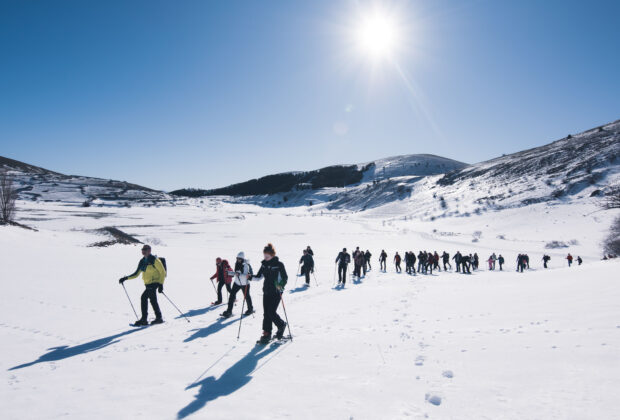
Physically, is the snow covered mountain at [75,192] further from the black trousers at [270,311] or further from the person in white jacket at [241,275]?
the black trousers at [270,311]

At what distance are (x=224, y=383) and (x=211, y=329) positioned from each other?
3.36 metres

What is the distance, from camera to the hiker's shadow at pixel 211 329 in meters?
7.30

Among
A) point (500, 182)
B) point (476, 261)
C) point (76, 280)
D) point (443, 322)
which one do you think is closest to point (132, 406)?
point (443, 322)

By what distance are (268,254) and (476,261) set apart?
77.9ft

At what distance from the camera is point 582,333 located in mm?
5332

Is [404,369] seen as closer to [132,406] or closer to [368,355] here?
[368,355]

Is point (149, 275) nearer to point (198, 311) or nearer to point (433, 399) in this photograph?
point (198, 311)

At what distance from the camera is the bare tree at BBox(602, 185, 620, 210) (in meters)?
44.0

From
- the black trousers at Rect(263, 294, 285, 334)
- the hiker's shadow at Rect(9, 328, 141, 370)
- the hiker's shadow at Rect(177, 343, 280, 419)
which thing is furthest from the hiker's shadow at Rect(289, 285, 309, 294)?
the hiker's shadow at Rect(177, 343, 280, 419)

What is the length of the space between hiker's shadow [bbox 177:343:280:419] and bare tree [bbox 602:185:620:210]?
187 feet

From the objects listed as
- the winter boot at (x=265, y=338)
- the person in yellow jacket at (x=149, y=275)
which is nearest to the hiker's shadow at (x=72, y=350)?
the person in yellow jacket at (x=149, y=275)

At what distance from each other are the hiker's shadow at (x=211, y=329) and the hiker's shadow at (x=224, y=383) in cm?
187

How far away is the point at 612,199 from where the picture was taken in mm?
45406

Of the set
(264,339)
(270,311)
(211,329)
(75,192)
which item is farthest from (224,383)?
(75,192)
